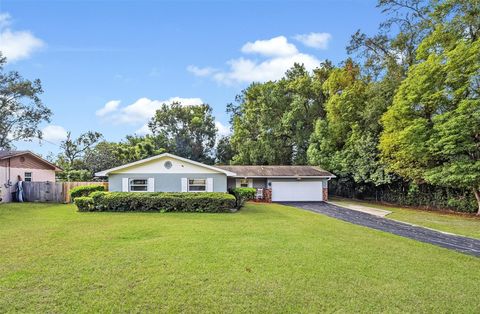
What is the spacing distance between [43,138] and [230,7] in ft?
90.1

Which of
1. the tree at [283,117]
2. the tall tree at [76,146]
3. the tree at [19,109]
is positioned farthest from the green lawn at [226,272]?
the tall tree at [76,146]

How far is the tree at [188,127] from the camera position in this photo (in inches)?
1709

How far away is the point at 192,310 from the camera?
13.7 feet

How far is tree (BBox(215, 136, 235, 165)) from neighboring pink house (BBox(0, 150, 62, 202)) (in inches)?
906

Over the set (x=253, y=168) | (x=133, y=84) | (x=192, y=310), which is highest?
(x=133, y=84)

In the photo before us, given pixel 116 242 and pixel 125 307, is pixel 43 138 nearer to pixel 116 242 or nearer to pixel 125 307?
pixel 116 242

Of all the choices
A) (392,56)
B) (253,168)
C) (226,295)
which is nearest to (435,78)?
(392,56)

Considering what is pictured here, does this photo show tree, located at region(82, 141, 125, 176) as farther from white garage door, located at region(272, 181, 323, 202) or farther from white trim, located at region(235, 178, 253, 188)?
white garage door, located at region(272, 181, 323, 202)

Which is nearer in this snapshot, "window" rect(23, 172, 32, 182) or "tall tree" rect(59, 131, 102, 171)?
"window" rect(23, 172, 32, 182)

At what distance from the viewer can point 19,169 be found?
20.0m

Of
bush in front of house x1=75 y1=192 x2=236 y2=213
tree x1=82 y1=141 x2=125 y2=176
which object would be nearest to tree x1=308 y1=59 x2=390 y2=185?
bush in front of house x1=75 y1=192 x2=236 y2=213

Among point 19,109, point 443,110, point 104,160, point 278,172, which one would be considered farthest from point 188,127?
point 443,110

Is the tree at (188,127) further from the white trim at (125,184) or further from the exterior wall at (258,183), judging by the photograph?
the white trim at (125,184)

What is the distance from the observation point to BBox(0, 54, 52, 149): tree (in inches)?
1138
